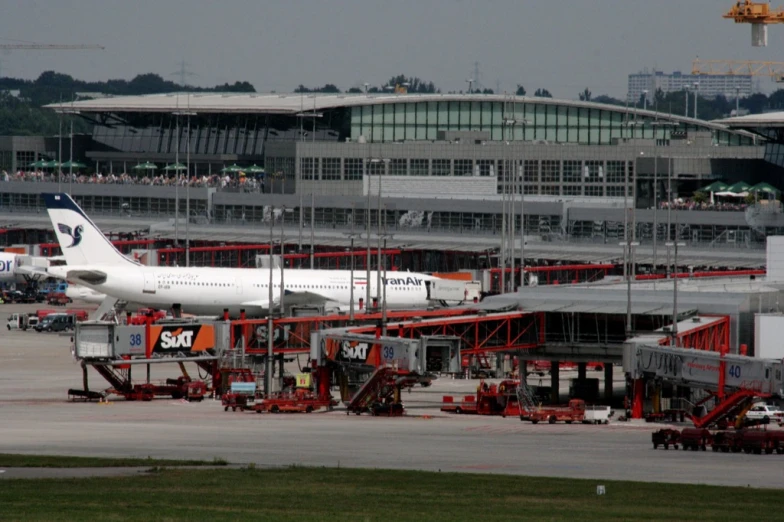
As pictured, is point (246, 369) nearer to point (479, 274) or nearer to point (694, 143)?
point (479, 274)

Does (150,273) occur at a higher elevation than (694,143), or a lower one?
lower

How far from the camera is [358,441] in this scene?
201 ft

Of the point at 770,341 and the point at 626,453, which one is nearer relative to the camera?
the point at 626,453

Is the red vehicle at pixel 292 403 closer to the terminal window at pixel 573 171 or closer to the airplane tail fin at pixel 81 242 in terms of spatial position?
the airplane tail fin at pixel 81 242

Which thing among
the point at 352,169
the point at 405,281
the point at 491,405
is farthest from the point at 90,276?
the point at 352,169

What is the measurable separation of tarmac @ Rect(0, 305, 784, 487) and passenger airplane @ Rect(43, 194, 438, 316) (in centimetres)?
3304

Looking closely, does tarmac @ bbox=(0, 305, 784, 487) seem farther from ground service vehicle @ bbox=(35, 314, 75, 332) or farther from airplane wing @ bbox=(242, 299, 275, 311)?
ground service vehicle @ bbox=(35, 314, 75, 332)

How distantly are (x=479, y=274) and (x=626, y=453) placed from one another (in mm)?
80964

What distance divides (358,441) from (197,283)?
5797cm

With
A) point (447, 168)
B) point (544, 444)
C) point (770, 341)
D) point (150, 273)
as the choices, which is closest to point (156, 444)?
point (544, 444)

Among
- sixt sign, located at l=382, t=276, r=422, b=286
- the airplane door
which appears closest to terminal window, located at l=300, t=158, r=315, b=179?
sixt sign, located at l=382, t=276, r=422, b=286

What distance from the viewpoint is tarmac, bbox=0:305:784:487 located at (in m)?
52.7

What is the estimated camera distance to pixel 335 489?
45.7 m

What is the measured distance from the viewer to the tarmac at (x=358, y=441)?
5266 centimetres
